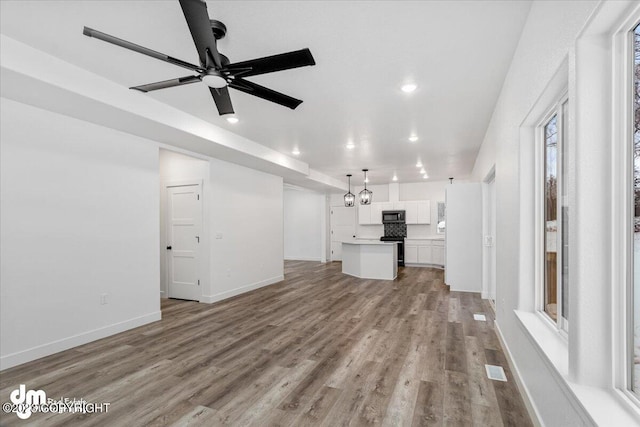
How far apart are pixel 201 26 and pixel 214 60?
0.30 metres

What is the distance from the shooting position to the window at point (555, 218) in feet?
6.41

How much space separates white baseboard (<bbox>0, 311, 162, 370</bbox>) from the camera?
2935 mm

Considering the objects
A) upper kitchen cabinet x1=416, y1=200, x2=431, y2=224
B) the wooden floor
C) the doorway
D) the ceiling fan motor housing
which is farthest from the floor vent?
upper kitchen cabinet x1=416, y1=200, x2=431, y2=224

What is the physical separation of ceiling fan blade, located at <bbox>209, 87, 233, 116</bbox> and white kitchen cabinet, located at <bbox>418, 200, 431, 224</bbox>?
7.81 metres

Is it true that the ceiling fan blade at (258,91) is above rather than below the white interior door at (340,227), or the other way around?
above

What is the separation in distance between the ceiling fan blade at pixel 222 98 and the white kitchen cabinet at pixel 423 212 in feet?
25.6

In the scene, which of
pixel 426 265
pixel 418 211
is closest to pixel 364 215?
pixel 418 211

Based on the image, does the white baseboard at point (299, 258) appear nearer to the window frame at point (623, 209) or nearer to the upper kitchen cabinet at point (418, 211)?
the upper kitchen cabinet at point (418, 211)

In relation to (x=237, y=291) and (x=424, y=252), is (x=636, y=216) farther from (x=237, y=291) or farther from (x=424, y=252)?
(x=424, y=252)

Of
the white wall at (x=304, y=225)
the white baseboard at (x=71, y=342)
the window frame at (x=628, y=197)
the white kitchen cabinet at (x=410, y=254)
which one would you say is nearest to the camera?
the window frame at (x=628, y=197)

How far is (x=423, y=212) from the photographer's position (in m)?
9.52

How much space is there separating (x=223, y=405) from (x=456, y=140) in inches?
195

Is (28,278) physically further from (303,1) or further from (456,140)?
(456,140)

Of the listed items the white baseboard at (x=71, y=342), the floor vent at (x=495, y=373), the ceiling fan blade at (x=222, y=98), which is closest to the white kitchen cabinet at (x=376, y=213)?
the white baseboard at (x=71, y=342)
